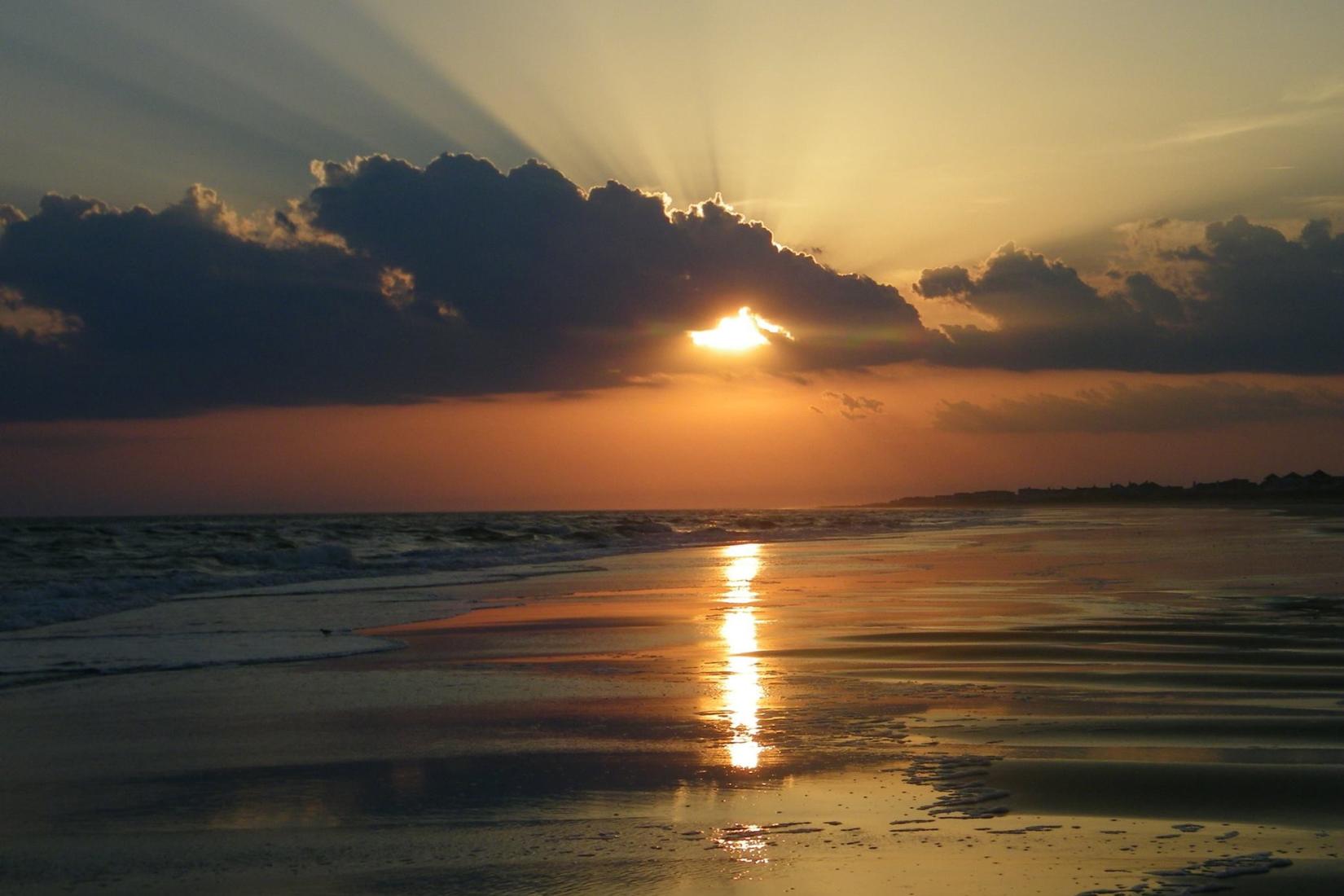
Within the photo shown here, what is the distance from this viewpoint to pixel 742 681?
34.3 feet

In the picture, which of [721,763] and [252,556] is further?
[252,556]

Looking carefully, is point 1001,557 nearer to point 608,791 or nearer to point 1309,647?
point 1309,647

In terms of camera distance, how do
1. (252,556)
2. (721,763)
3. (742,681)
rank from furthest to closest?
(252,556)
(742,681)
(721,763)

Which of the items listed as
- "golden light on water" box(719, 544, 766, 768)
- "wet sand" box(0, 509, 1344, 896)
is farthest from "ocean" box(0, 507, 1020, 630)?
"golden light on water" box(719, 544, 766, 768)

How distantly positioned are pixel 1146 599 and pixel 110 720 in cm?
1367

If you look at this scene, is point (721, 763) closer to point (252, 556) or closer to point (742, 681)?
point (742, 681)

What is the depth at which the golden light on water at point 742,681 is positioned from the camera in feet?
24.8

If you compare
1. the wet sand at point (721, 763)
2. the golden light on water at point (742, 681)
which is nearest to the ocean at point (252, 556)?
the wet sand at point (721, 763)

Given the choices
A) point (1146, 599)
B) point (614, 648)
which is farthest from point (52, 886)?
point (1146, 599)

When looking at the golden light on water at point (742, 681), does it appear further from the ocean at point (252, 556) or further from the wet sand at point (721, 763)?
the ocean at point (252, 556)

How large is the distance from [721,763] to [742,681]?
3.30 meters

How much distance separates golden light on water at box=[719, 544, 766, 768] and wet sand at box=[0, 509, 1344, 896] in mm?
54

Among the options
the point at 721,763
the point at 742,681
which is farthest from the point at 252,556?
the point at 721,763

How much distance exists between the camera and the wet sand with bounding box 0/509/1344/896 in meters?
5.16
